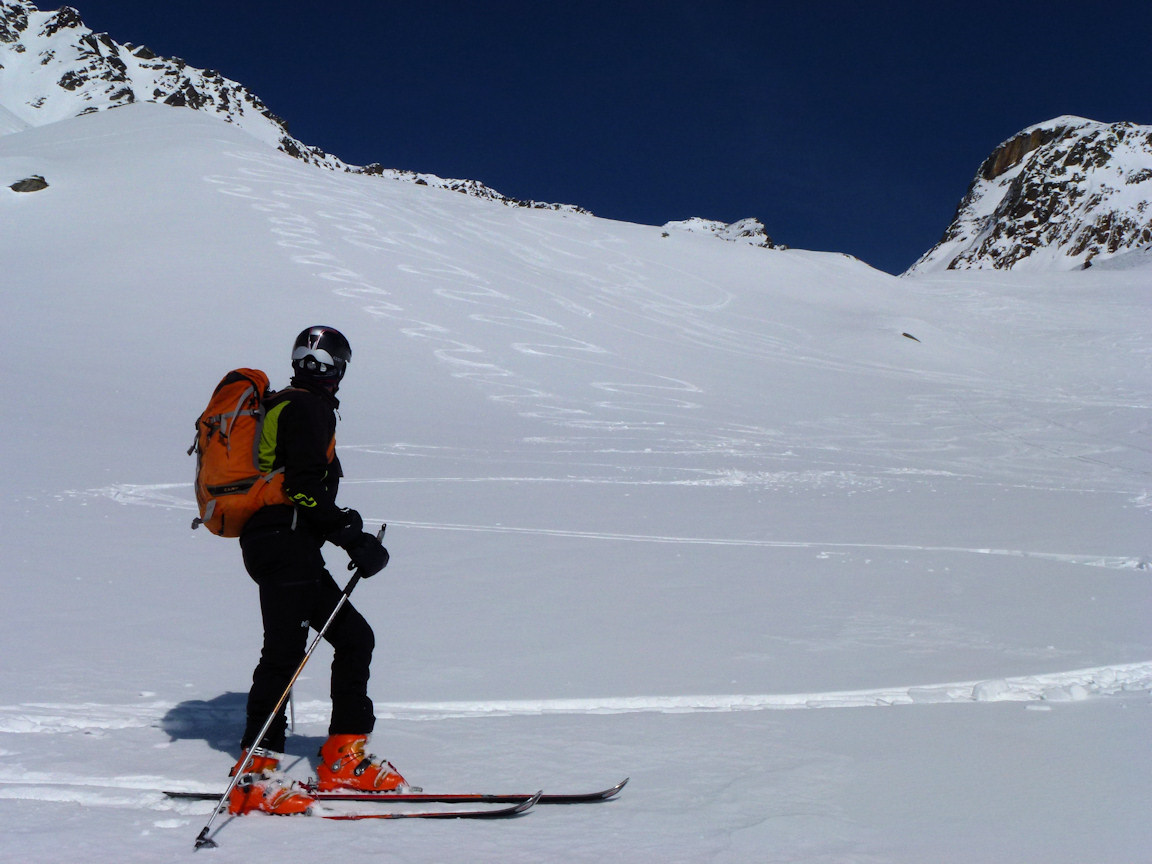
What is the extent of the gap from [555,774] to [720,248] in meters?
36.8

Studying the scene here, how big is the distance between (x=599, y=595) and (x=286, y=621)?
2999mm

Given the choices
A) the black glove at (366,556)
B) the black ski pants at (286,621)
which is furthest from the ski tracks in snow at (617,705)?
the black glove at (366,556)

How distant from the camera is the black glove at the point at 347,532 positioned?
3113 millimetres

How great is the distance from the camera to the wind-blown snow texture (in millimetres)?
2861

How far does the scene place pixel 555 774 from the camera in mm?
3227

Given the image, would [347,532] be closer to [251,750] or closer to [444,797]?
[251,750]

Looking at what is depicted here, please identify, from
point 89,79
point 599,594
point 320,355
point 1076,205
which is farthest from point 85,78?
point 320,355

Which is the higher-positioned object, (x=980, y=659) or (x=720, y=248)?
(x=720, y=248)

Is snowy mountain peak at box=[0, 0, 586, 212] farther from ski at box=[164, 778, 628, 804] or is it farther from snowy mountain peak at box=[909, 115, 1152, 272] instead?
ski at box=[164, 778, 628, 804]

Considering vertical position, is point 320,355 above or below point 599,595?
above

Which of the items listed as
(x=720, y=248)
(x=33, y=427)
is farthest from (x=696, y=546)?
(x=720, y=248)

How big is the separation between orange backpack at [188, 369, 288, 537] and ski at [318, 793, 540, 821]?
1.06m

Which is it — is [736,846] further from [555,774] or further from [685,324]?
[685,324]

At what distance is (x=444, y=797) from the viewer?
9.74 ft
